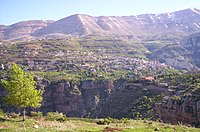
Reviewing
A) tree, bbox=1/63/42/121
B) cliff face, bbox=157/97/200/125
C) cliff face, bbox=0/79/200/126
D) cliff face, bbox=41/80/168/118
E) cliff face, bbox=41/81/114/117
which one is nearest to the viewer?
tree, bbox=1/63/42/121

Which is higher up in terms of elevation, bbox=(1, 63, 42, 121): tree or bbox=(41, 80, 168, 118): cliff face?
bbox=(1, 63, 42, 121): tree

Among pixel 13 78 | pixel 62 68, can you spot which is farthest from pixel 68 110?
pixel 13 78

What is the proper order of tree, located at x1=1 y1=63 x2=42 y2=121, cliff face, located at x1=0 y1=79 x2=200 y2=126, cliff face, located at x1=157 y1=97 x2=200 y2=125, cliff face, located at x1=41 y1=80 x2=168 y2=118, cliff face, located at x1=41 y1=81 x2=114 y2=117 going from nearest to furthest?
tree, located at x1=1 y1=63 x2=42 y2=121 < cliff face, located at x1=157 y1=97 x2=200 y2=125 < cliff face, located at x1=0 y1=79 x2=200 y2=126 < cliff face, located at x1=41 y1=80 x2=168 y2=118 < cliff face, located at x1=41 y1=81 x2=114 y2=117

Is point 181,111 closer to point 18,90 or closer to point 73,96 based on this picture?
point 18,90

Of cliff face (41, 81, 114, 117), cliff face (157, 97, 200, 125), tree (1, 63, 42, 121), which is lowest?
cliff face (41, 81, 114, 117)

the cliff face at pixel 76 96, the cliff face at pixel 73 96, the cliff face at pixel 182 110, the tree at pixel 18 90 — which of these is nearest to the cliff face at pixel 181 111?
the cliff face at pixel 182 110

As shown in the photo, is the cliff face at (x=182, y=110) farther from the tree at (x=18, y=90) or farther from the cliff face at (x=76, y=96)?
the cliff face at (x=76, y=96)

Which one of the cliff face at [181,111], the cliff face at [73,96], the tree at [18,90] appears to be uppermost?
the tree at [18,90]

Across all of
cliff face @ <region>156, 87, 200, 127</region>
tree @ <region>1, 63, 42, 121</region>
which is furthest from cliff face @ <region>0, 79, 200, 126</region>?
tree @ <region>1, 63, 42, 121</region>

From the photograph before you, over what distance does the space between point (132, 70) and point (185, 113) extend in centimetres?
14130

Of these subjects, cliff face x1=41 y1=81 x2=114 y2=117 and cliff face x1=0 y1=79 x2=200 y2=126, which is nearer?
cliff face x1=0 y1=79 x2=200 y2=126

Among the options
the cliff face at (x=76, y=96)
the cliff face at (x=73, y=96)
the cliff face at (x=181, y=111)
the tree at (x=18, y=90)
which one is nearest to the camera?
the tree at (x=18, y=90)

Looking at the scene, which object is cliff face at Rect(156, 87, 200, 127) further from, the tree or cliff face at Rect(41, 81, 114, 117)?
cliff face at Rect(41, 81, 114, 117)

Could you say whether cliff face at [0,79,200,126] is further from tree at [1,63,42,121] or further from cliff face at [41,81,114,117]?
tree at [1,63,42,121]
